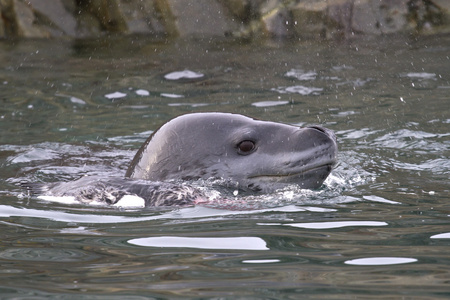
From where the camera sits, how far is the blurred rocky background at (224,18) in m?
12.7

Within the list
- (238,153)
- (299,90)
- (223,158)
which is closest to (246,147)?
(238,153)

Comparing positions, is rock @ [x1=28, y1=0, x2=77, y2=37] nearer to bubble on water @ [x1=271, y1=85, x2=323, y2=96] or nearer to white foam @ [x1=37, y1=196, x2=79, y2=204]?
bubble on water @ [x1=271, y1=85, x2=323, y2=96]

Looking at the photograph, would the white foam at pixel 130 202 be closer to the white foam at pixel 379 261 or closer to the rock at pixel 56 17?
the white foam at pixel 379 261

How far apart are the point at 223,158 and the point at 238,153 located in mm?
116

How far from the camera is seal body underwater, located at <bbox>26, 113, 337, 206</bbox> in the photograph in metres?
5.05

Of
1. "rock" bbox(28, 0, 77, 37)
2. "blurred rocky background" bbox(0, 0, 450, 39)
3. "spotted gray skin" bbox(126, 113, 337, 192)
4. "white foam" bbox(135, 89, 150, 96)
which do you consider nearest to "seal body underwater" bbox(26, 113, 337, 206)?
"spotted gray skin" bbox(126, 113, 337, 192)

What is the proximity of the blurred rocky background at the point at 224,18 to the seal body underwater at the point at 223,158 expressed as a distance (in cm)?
759

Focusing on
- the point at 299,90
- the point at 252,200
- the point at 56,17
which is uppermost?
the point at 56,17

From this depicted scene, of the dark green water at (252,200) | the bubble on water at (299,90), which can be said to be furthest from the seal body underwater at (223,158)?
the bubble on water at (299,90)

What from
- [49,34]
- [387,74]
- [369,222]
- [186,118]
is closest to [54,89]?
[49,34]

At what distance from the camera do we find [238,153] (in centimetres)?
533

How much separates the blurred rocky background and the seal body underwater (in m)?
7.59

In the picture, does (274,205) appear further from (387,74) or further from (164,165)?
(387,74)

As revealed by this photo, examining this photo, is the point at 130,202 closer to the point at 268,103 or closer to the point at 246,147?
the point at 246,147
